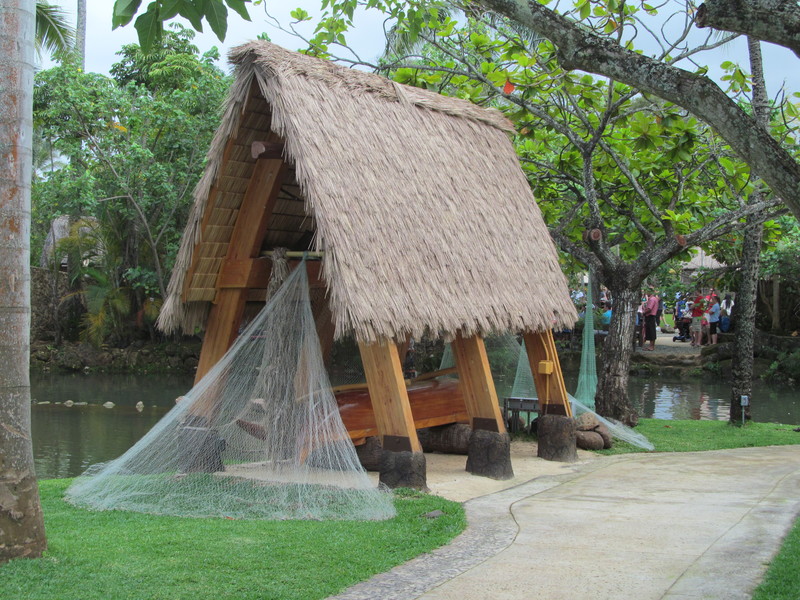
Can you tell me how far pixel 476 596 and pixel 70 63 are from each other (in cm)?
1792

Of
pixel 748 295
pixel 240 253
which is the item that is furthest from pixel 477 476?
pixel 748 295

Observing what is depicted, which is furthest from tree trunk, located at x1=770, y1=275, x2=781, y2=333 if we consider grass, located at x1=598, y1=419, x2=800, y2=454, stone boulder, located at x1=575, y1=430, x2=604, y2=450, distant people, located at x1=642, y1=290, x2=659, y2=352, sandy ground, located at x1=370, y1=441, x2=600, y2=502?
sandy ground, located at x1=370, y1=441, x2=600, y2=502

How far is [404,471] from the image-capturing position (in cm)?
699

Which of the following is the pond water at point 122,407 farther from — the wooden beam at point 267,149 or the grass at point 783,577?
the grass at point 783,577

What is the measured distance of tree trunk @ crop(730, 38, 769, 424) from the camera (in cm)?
1097

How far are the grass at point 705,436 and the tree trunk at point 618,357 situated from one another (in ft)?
1.49

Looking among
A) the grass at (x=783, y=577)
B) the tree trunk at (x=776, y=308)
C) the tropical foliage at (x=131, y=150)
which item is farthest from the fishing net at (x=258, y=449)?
the tree trunk at (x=776, y=308)

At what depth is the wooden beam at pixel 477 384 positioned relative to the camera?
8016 mm

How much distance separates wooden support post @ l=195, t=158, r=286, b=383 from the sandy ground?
2.01 m

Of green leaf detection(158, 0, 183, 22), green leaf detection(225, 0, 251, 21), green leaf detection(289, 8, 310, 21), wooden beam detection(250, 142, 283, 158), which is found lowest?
green leaf detection(158, 0, 183, 22)

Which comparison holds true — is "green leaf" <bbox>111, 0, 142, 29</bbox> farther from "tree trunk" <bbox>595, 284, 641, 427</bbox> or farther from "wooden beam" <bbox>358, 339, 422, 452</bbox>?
"tree trunk" <bbox>595, 284, 641, 427</bbox>

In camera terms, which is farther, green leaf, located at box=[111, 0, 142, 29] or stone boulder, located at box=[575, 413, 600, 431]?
stone boulder, located at box=[575, 413, 600, 431]

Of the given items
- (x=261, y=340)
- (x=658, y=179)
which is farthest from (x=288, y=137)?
(x=658, y=179)

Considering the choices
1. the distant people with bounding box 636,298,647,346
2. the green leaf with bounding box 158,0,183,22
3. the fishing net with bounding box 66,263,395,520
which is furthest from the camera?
the distant people with bounding box 636,298,647,346
